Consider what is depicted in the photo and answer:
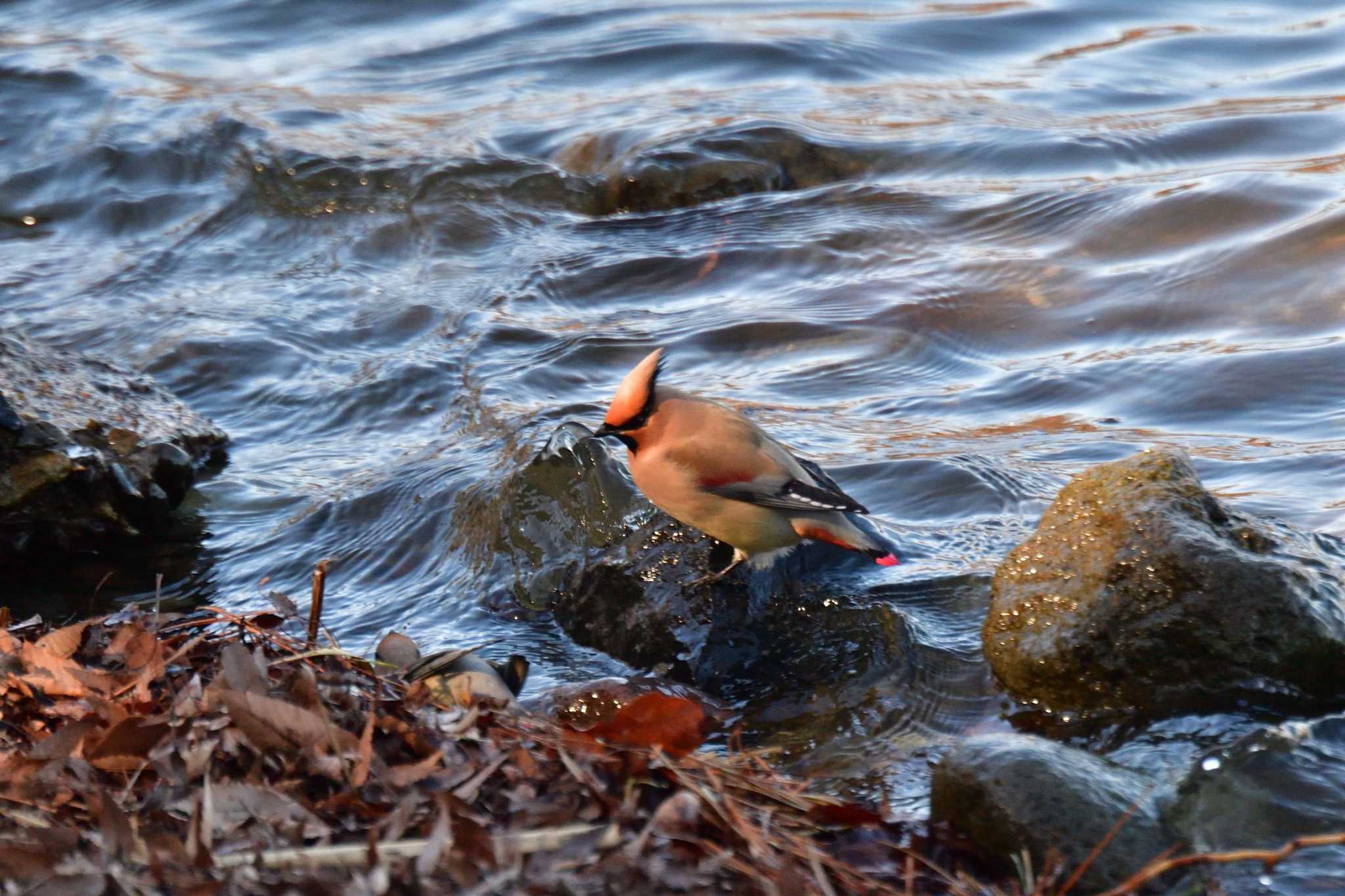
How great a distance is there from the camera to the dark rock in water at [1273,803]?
3.25 metres

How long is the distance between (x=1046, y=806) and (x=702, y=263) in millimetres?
5440

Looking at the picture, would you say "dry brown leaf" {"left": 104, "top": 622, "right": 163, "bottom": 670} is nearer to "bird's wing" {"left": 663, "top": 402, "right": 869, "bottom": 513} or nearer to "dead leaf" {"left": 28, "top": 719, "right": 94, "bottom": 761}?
"dead leaf" {"left": 28, "top": 719, "right": 94, "bottom": 761}

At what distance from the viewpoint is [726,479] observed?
4.68m

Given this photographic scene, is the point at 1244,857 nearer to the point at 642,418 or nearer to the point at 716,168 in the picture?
the point at 642,418

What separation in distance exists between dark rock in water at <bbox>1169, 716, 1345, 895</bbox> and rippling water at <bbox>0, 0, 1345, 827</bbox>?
68cm

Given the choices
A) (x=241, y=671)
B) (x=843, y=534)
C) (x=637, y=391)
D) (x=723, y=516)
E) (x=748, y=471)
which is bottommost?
A: (x=843, y=534)

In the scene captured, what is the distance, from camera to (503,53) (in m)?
11.8

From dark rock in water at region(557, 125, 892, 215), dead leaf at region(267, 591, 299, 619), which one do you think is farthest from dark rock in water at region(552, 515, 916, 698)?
dark rock in water at region(557, 125, 892, 215)

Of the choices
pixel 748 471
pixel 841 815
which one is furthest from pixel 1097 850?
pixel 748 471

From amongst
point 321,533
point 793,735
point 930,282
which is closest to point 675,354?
point 930,282

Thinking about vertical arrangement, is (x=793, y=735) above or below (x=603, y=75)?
below

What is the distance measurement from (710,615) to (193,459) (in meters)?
2.75

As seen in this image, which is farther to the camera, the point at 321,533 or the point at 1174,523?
the point at 321,533

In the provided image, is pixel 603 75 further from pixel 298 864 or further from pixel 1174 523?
pixel 298 864
